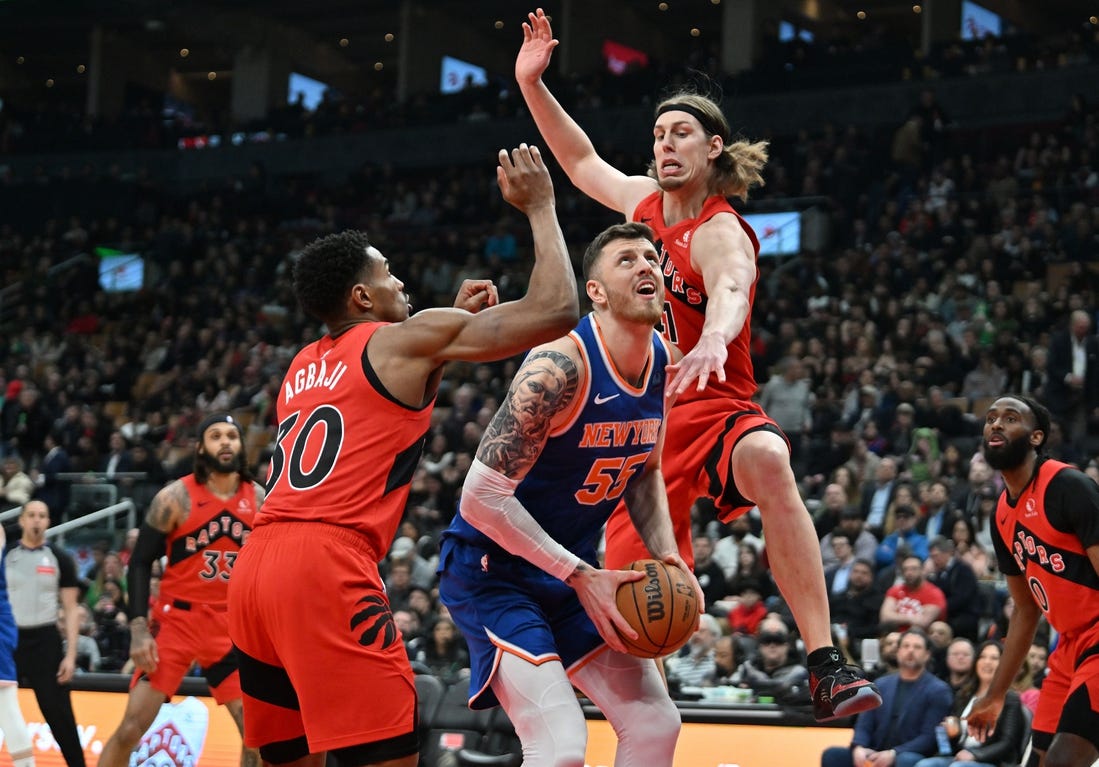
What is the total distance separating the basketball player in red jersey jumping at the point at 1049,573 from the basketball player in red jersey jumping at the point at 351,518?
9.37ft

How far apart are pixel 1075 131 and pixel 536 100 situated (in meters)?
14.9

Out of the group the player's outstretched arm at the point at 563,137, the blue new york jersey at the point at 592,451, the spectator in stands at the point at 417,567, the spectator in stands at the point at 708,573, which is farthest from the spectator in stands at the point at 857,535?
the blue new york jersey at the point at 592,451

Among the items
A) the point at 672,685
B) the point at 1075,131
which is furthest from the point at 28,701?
the point at 1075,131

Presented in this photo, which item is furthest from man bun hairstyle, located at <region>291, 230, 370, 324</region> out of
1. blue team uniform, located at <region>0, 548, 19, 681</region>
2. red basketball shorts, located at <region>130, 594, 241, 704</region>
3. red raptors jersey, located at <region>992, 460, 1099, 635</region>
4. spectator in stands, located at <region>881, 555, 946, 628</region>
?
spectator in stands, located at <region>881, 555, 946, 628</region>

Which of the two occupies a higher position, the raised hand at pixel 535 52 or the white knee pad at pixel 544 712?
the raised hand at pixel 535 52

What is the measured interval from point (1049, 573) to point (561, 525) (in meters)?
2.63

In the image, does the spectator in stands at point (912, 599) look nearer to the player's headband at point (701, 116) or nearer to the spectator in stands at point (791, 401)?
the spectator in stands at point (791, 401)

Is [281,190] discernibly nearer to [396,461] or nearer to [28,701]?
[28,701]

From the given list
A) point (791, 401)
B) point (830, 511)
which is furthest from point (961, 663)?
point (791, 401)

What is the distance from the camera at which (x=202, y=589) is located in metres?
8.43

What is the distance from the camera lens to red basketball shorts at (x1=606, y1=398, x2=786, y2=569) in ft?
18.3

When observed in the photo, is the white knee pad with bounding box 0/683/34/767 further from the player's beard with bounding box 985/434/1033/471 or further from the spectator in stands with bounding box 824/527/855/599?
the player's beard with bounding box 985/434/1033/471

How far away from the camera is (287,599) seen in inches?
181

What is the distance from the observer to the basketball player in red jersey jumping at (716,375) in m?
5.34
